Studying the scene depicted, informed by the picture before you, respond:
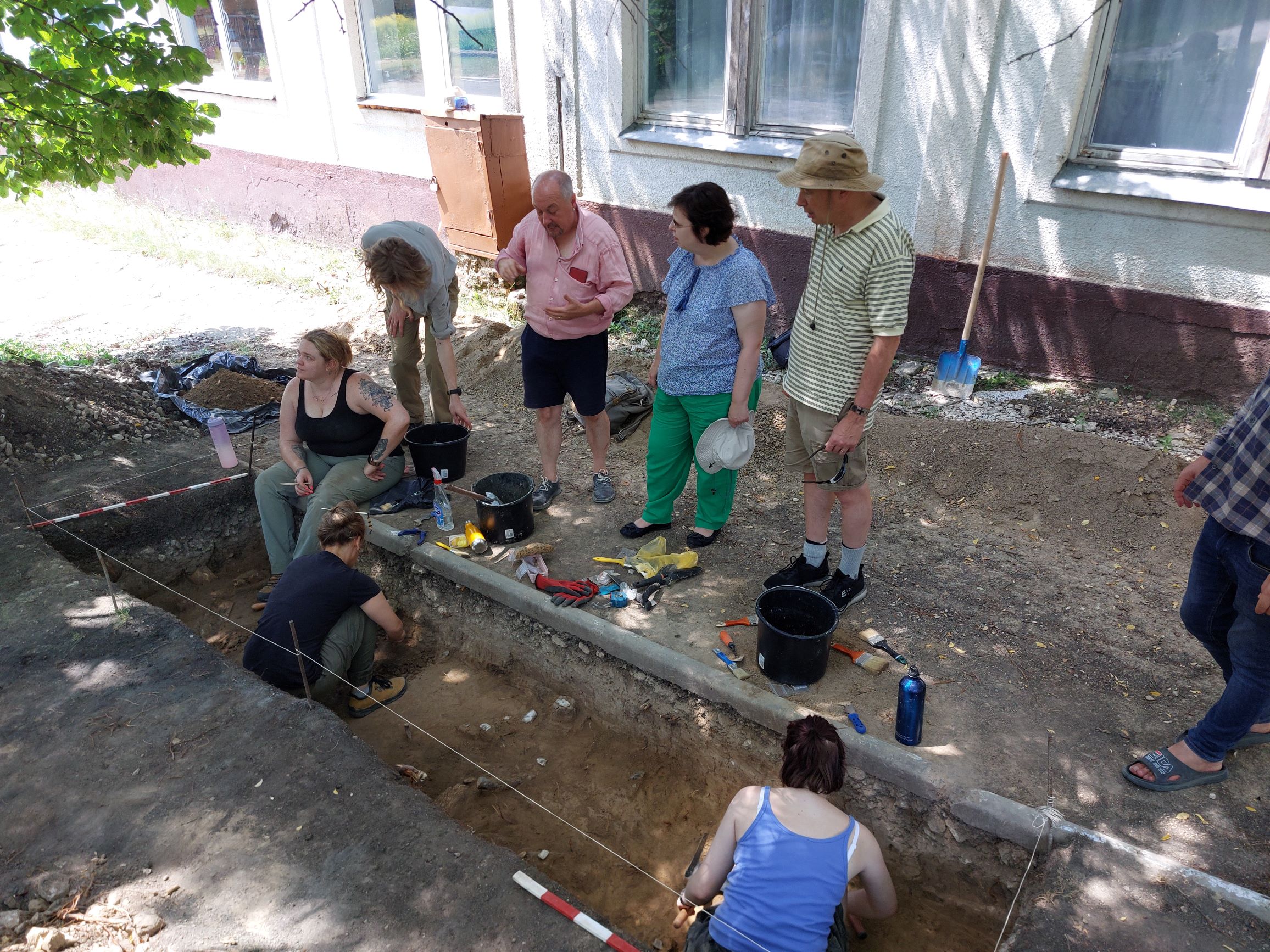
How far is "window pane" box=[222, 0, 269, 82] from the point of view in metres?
10.9

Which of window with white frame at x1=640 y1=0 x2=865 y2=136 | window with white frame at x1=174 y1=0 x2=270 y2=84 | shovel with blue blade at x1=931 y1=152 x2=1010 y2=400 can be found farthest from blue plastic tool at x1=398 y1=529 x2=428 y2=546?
window with white frame at x1=174 y1=0 x2=270 y2=84

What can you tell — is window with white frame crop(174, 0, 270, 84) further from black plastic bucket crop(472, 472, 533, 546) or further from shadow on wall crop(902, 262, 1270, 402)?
shadow on wall crop(902, 262, 1270, 402)

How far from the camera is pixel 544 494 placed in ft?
17.4

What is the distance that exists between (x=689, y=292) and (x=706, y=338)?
0.83ft

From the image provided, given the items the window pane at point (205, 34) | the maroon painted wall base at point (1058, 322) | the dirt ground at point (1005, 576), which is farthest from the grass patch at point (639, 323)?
the window pane at point (205, 34)

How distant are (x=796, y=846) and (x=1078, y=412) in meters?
4.60

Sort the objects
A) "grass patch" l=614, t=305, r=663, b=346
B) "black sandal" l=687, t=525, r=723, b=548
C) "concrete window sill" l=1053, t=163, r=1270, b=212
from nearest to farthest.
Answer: "black sandal" l=687, t=525, r=723, b=548 → "concrete window sill" l=1053, t=163, r=1270, b=212 → "grass patch" l=614, t=305, r=663, b=346

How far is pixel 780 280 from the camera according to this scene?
7125 millimetres

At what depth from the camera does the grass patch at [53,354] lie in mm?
7316

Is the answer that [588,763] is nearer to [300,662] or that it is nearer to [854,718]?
[854,718]

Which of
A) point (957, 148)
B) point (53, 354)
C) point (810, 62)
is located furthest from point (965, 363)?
point (53, 354)

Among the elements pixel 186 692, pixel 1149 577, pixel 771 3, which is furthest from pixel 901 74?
pixel 186 692

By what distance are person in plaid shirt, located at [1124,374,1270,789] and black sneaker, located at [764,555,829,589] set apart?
1.60m

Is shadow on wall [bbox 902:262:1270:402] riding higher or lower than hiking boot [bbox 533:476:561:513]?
higher
